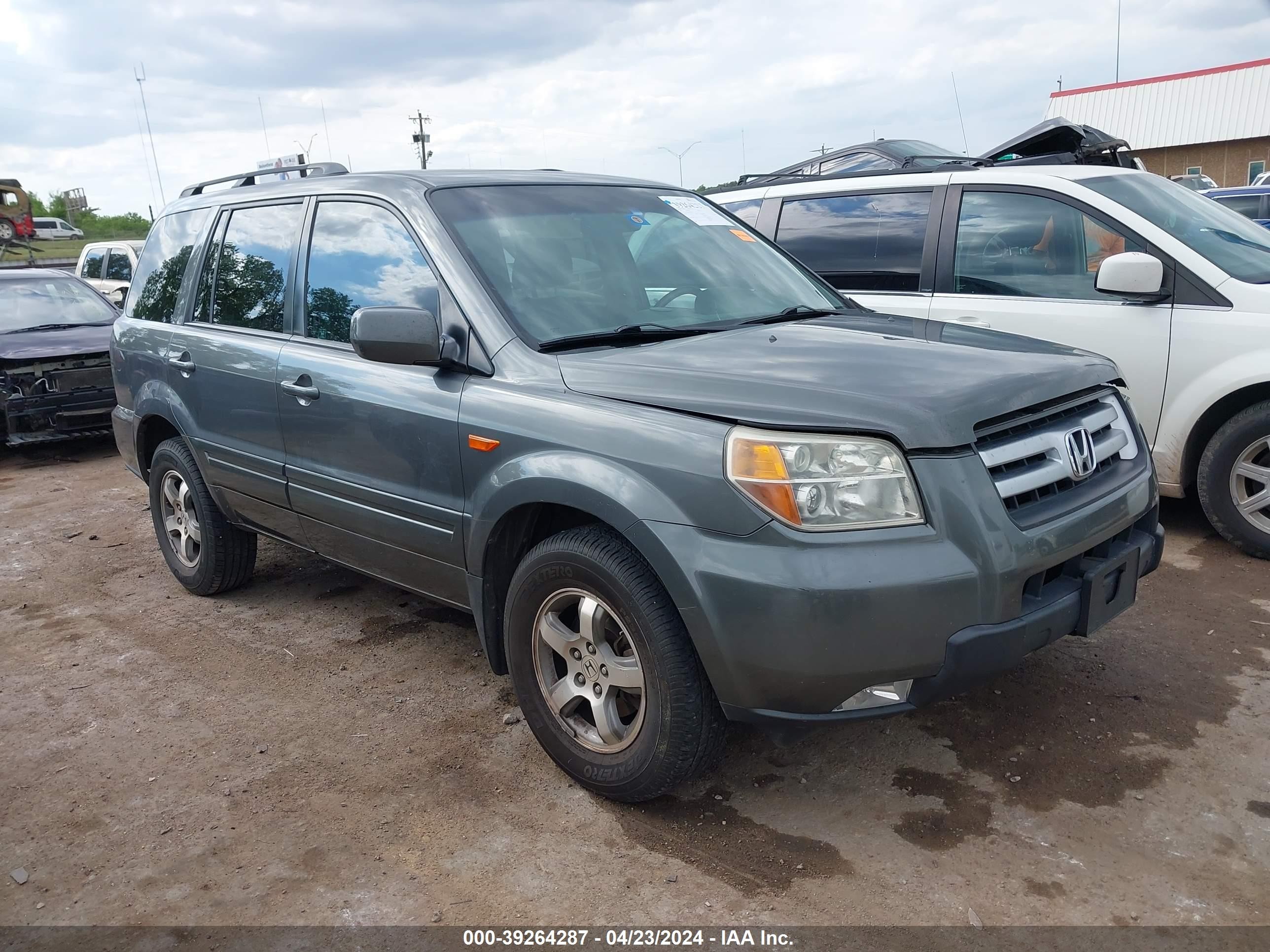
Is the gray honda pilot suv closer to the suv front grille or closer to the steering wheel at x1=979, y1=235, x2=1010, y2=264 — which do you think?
the suv front grille

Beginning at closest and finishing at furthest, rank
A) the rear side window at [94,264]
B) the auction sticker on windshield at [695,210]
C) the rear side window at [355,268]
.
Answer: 1. the rear side window at [355,268]
2. the auction sticker on windshield at [695,210]
3. the rear side window at [94,264]

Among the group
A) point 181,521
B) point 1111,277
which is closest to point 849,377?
point 1111,277

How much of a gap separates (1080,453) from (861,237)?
3254 millimetres

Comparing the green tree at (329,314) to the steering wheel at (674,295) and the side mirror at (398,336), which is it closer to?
the side mirror at (398,336)

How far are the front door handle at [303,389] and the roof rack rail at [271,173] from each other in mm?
911

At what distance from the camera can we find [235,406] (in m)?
4.22

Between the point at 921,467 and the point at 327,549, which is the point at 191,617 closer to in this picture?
the point at 327,549

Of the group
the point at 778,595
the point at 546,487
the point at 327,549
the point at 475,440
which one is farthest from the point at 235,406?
the point at 778,595

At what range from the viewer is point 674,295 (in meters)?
3.55

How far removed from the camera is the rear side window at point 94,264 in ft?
51.8

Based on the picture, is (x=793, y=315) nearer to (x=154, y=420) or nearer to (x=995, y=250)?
(x=995, y=250)

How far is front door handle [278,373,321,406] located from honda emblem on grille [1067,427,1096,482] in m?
2.55

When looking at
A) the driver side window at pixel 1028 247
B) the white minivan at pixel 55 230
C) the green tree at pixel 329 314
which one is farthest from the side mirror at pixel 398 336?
the white minivan at pixel 55 230

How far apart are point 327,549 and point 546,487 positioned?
5.02 ft
